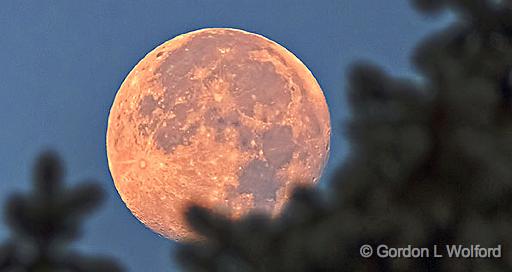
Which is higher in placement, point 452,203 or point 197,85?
point 197,85

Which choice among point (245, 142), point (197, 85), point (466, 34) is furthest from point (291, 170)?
point (466, 34)

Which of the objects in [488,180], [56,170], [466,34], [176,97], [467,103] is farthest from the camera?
[176,97]

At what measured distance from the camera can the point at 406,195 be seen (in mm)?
2764

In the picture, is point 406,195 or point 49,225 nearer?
point 49,225

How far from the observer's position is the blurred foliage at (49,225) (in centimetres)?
238

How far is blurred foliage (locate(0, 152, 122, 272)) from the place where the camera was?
238 centimetres

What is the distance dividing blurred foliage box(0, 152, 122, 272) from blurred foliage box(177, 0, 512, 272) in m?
0.32

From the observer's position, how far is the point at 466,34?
3.31 metres

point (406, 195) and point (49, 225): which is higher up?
point (406, 195)

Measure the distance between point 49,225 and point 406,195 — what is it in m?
1.08

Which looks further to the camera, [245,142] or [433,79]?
[245,142]

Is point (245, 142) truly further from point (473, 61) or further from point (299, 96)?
point (473, 61)

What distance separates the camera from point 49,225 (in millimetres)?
2393

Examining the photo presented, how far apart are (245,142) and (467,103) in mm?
8317
